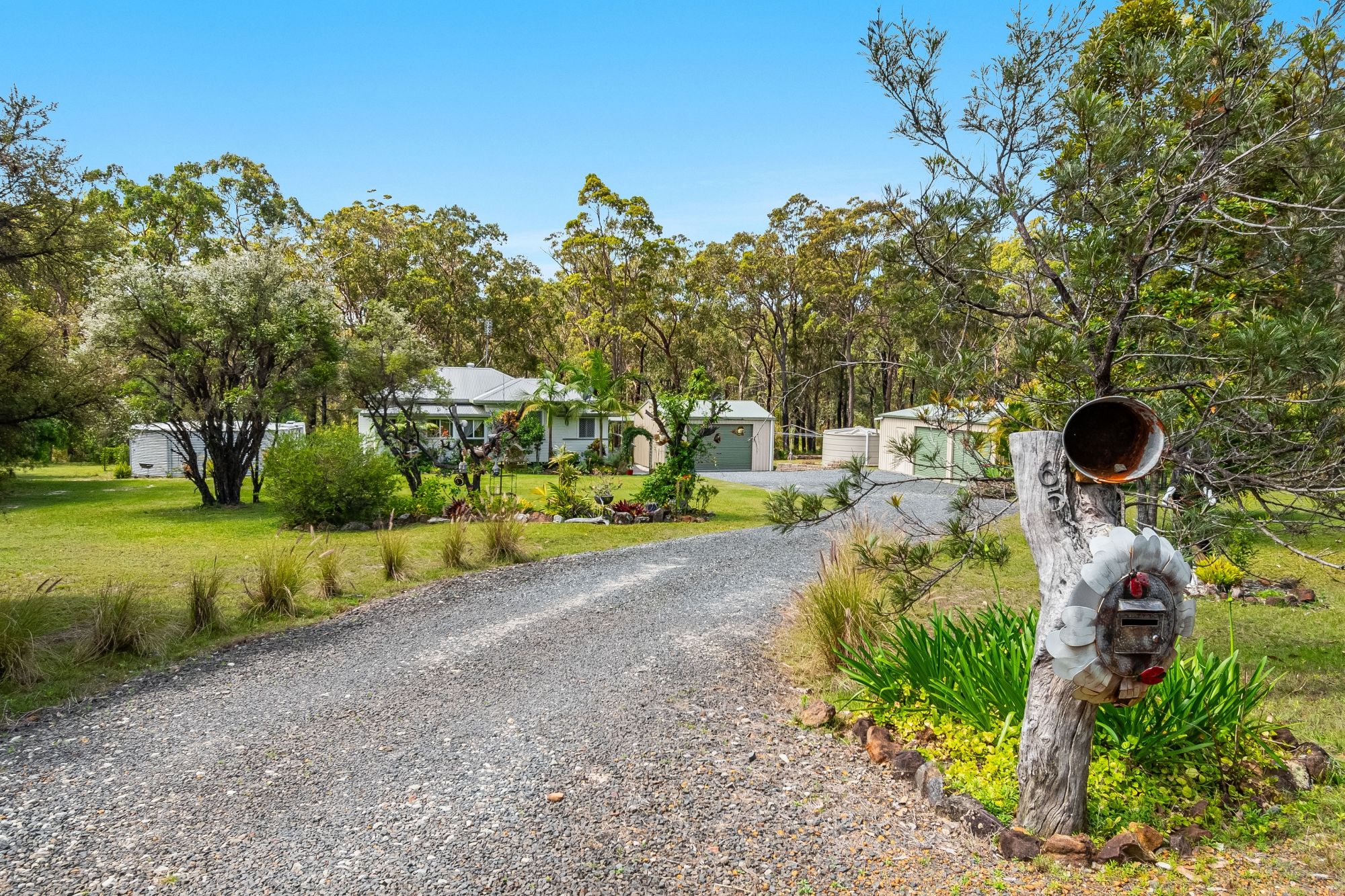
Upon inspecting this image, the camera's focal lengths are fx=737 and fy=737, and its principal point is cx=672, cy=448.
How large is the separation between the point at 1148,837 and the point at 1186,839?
213 millimetres

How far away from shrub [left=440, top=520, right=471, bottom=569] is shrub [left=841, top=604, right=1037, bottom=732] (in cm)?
591

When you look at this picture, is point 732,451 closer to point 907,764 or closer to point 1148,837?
point 907,764

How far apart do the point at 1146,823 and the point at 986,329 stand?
266cm

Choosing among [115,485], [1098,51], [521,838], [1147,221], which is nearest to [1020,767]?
[521,838]

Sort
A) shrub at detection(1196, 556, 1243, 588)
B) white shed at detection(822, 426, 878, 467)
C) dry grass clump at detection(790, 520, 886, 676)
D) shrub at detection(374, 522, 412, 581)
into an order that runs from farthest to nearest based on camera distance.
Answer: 1. white shed at detection(822, 426, 878, 467)
2. shrub at detection(374, 522, 412, 581)
3. shrub at detection(1196, 556, 1243, 588)
4. dry grass clump at detection(790, 520, 886, 676)

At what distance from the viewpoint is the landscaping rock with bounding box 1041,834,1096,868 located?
304cm

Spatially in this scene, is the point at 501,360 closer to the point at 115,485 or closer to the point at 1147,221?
the point at 115,485

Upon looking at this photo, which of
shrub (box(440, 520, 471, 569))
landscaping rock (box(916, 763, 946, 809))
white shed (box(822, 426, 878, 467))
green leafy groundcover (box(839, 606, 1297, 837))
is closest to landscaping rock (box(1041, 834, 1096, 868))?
green leafy groundcover (box(839, 606, 1297, 837))

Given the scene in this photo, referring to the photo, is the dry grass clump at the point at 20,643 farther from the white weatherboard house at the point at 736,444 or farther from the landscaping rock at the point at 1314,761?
the white weatherboard house at the point at 736,444

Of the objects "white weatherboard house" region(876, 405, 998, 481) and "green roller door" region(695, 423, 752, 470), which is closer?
"white weatherboard house" region(876, 405, 998, 481)

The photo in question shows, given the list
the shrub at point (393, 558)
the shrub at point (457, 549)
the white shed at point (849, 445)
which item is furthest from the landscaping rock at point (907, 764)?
the white shed at point (849, 445)

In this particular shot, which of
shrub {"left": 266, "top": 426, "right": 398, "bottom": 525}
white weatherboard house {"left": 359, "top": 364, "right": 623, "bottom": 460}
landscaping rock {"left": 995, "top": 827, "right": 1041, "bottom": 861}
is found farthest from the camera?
white weatherboard house {"left": 359, "top": 364, "right": 623, "bottom": 460}

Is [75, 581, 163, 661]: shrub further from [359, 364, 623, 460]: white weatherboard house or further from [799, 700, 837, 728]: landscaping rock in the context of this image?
[359, 364, 623, 460]: white weatherboard house

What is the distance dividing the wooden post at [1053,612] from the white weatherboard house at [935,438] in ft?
1.86
